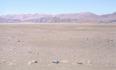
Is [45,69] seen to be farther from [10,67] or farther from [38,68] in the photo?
[10,67]

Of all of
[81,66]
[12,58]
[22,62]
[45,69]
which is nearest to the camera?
[45,69]

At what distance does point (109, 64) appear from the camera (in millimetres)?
10055

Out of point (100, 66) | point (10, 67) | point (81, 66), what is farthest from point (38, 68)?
point (100, 66)

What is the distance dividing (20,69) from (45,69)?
2.97 ft

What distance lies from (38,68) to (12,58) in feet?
8.80

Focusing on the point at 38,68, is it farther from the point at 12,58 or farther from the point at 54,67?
the point at 12,58

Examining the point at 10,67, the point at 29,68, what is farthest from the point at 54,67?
the point at 10,67

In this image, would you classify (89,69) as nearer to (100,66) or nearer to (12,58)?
(100,66)

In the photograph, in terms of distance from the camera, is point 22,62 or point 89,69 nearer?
point 89,69

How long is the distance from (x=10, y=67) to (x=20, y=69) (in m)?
0.56

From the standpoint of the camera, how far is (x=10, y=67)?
932 cm

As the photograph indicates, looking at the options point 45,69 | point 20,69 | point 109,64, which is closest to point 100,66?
point 109,64

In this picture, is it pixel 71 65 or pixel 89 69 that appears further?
pixel 71 65

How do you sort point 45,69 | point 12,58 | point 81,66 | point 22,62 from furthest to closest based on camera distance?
point 12,58 < point 22,62 < point 81,66 < point 45,69
